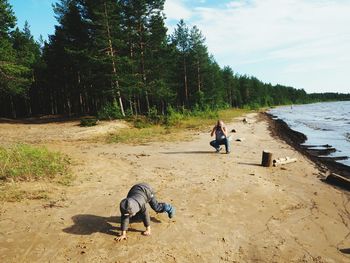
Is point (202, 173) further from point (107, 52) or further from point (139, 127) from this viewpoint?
point (107, 52)

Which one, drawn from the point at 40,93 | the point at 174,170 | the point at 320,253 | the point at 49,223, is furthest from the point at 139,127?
the point at 40,93

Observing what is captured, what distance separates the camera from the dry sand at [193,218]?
250 inches

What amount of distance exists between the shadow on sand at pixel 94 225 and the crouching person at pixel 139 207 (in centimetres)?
34

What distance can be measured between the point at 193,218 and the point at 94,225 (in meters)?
2.38

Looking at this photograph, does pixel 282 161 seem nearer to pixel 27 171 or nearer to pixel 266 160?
pixel 266 160

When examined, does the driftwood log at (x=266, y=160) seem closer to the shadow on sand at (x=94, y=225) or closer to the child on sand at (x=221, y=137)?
the child on sand at (x=221, y=137)

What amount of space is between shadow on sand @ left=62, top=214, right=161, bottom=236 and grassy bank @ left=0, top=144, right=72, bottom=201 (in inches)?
82.2

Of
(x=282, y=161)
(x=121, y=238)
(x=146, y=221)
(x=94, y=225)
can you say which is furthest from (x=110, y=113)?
(x=121, y=238)

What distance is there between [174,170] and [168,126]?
16.8 metres

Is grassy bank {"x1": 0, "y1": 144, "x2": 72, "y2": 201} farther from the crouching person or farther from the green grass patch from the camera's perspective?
the crouching person

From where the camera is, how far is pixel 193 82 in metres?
56.1

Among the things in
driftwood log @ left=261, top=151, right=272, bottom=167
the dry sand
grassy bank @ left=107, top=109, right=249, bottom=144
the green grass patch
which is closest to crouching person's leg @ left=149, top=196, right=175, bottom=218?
the dry sand

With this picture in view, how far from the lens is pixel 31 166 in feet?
37.4

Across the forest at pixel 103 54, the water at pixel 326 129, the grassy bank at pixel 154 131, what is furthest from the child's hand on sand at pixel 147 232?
the forest at pixel 103 54
